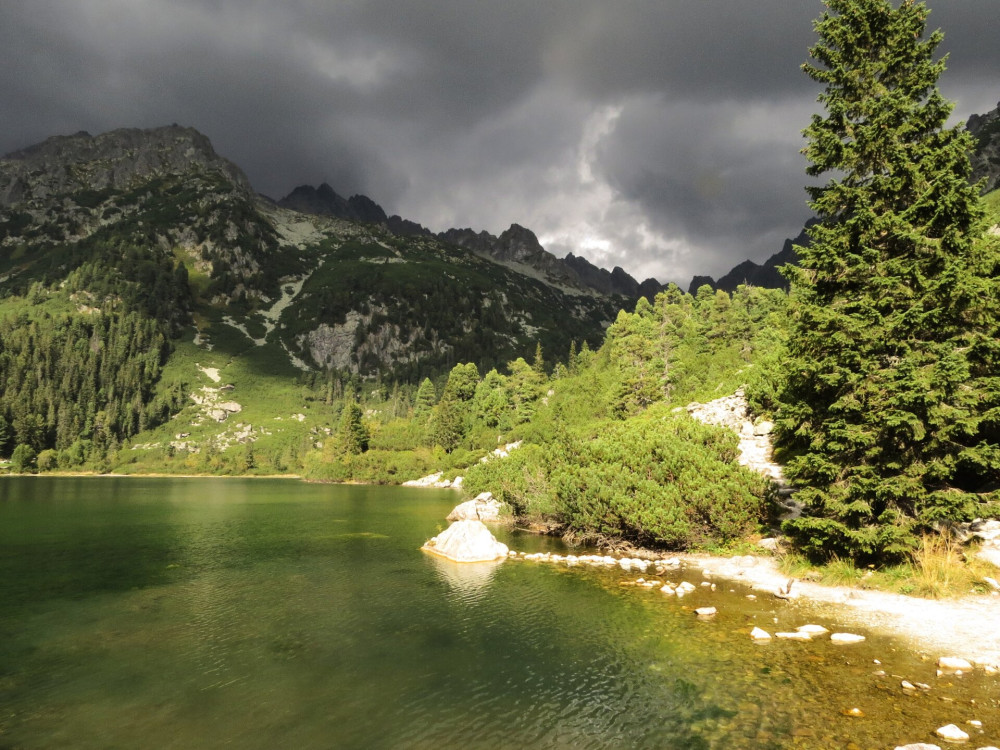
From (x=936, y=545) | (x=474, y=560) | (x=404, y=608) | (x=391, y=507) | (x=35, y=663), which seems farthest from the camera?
(x=391, y=507)

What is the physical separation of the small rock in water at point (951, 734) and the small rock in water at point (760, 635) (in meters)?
7.05

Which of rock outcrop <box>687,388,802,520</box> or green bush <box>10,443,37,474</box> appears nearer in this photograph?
rock outcrop <box>687,388,802,520</box>

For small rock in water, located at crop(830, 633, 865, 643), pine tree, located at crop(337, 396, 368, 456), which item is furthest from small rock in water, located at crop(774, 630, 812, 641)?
pine tree, located at crop(337, 396, 368, 456)

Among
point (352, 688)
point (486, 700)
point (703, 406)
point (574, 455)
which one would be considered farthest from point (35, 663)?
point (703, 406)

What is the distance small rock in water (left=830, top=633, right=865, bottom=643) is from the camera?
18078 mm

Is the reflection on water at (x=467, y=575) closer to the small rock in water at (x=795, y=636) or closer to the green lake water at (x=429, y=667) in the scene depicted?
the green lake water at (x=429, y=667)

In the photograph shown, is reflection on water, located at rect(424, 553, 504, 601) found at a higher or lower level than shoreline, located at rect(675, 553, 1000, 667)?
lower

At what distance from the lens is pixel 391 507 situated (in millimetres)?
77000

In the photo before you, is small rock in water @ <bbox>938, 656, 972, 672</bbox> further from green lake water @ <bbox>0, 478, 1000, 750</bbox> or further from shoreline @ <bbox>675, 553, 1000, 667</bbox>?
green lake water @ <bbox>0, 478, 1000, 750</bbox>

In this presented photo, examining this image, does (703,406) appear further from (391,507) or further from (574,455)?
(391,507)

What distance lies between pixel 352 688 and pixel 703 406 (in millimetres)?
50692

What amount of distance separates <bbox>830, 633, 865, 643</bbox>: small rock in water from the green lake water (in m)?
0.69

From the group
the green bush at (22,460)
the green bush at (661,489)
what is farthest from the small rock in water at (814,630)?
the green bush at (22,460)

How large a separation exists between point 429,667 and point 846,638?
48.7ft
